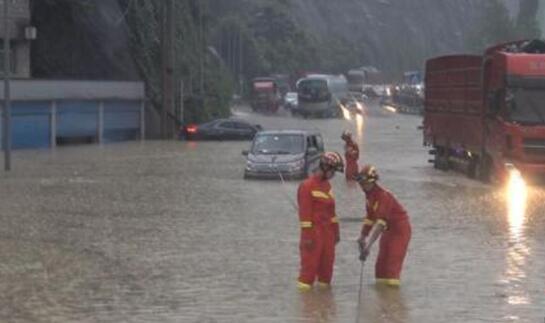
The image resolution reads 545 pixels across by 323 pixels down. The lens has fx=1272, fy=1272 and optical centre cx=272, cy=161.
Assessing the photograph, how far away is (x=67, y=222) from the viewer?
23.0 meters

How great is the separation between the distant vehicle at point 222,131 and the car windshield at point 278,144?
1098 inches

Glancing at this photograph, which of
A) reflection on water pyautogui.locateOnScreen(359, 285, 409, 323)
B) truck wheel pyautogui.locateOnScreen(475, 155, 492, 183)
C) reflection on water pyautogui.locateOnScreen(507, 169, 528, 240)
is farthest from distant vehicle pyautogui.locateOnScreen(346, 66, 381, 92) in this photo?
reflection on water pyautogui.locateOnScreen(359, 285, 409, 323)

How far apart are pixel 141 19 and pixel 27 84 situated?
15.5m

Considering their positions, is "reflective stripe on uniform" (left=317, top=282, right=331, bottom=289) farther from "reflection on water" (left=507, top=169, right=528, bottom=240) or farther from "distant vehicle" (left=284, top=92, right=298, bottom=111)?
"distant vehicle" (left=284, top=92, right=298, bottom=111)

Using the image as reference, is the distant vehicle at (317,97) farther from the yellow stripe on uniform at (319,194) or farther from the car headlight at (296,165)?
the yellow stripe on uniform at (319,194)

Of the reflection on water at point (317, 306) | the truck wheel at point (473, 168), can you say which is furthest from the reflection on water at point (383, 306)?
the truck wheel at point (473, 168)

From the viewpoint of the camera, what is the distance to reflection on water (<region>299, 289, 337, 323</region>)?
12.6 metres

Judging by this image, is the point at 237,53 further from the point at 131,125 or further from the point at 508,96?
the point at 508,96

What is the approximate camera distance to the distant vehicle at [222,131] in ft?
214

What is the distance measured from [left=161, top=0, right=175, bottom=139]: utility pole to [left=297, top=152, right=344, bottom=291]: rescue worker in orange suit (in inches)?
2175

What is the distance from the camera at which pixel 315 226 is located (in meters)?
14.1

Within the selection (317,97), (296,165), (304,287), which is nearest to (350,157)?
(296,165)

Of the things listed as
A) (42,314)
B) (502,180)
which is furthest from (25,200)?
(42,314)

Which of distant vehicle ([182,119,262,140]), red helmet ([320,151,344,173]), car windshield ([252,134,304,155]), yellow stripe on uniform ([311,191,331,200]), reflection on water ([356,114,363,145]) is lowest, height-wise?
reflection on water ([356,114,363,145])
